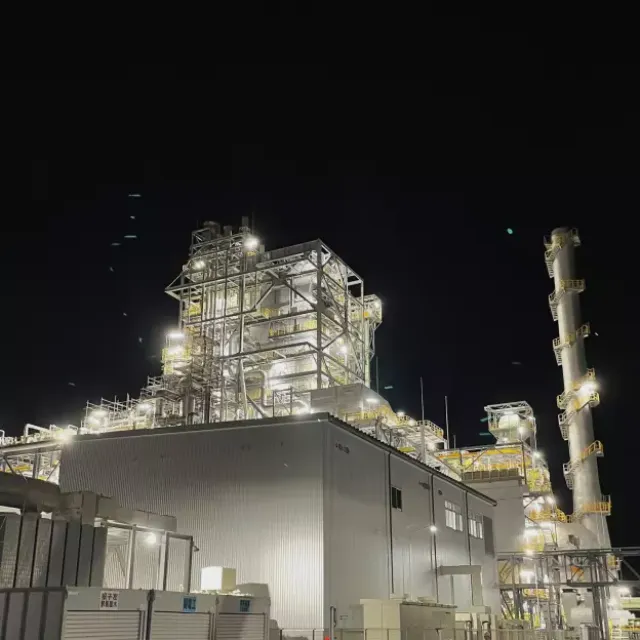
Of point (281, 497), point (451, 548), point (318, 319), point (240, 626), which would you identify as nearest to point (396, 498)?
point (281, 497)

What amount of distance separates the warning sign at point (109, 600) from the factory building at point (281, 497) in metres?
12.6

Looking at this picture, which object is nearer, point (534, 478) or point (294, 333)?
point (294, 333)

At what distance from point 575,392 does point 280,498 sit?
148ft

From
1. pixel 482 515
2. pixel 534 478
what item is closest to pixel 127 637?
pixel 482 515

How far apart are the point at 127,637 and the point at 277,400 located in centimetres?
3458

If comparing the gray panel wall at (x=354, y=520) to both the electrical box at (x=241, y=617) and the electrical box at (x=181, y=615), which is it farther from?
the electrical box at (x=181, y=615)

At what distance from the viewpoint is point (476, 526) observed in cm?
5228

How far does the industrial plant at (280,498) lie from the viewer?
22156mm

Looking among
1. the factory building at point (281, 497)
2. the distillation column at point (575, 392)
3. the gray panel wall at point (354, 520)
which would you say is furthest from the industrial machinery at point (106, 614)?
the distillation column at point (575, 392)

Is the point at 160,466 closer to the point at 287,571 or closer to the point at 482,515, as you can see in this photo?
the point at 287,571

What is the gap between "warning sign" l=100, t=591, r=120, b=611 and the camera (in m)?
17.5

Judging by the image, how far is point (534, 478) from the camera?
65250mm

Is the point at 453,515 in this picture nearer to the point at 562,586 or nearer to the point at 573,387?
the point at 562,586

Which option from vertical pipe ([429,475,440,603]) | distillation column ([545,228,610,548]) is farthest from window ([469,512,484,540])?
distillation column ([545,228,610,548])
